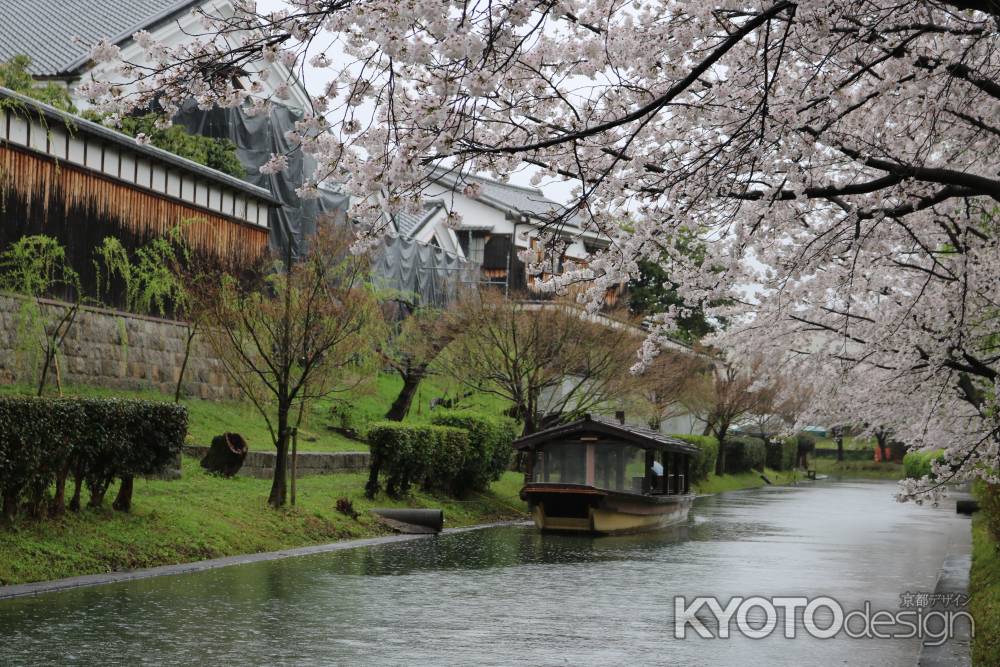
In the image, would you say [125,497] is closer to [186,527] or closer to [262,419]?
[186,527]

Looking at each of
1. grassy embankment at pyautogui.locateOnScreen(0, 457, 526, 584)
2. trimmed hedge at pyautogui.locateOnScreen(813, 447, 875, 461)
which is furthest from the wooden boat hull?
trimmed hedge at pyautogui.locateOnScreen(813, 447, 875, 461)

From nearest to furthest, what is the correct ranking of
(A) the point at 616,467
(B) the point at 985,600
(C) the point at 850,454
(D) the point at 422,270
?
(B) the point at 985,600
(A) the point at 616,467
(D) the point at 422,270
(C) the point at 850,454

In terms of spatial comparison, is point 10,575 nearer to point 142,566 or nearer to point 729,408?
point 142,566

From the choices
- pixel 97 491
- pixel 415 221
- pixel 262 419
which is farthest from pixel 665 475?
pixel 415 221

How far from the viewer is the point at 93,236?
2406 centimetres

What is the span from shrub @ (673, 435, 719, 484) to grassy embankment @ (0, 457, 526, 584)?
2603 cm

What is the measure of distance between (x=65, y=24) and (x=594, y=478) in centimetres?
2221

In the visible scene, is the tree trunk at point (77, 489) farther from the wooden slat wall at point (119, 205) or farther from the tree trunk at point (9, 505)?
the wooden slat wall at point (119, 205)

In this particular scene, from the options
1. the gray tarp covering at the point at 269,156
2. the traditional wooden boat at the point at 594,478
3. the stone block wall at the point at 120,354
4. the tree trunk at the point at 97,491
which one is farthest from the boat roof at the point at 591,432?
the tree trunk at the point at 97,491

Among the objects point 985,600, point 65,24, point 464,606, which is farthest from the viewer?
point 65,24

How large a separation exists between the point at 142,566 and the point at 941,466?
10599mm

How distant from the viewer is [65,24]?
3581cm

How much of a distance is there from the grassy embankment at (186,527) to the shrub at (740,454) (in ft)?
126

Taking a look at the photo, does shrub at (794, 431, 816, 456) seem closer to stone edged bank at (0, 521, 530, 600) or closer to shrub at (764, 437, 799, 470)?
shrub at (764, 437, 799, 470)
